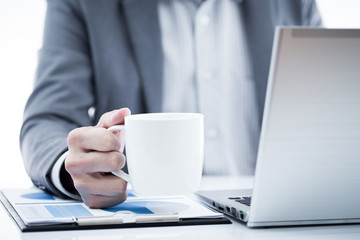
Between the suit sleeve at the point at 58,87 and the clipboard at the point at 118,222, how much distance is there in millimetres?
313

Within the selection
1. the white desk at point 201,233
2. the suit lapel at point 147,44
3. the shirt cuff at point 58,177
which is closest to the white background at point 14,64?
the suit lapel at point 147,44

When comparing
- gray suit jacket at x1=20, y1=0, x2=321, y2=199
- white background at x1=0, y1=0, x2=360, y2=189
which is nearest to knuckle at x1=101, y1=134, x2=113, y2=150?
gray suit jacket at x1=20, y1=0, x2=321, y2=199

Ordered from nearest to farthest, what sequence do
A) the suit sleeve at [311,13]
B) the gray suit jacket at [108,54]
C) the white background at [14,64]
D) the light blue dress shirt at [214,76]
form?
the gray suit jacket at [108,54]
the light blue dress shirt at [214,76]
the suit sleeve at [311,13]
the white background at [14,64]

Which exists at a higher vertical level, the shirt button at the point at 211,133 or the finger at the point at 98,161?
the finger at the point at 98,161

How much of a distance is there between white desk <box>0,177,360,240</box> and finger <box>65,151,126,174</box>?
96 mm

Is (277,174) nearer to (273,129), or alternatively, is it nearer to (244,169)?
(273,129)

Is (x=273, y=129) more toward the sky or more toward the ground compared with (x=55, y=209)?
more toward the sky

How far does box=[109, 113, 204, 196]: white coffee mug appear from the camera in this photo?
1.69ft

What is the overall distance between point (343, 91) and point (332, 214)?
147 millimetres

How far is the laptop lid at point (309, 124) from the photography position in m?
0.42

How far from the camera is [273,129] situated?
430 millimetres

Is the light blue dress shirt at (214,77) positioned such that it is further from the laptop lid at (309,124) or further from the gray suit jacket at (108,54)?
the laptop lid at (309,124)

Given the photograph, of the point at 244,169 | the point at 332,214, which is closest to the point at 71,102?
the point at 244,169

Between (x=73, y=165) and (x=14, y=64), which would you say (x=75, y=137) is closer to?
(x=73, y=165)
